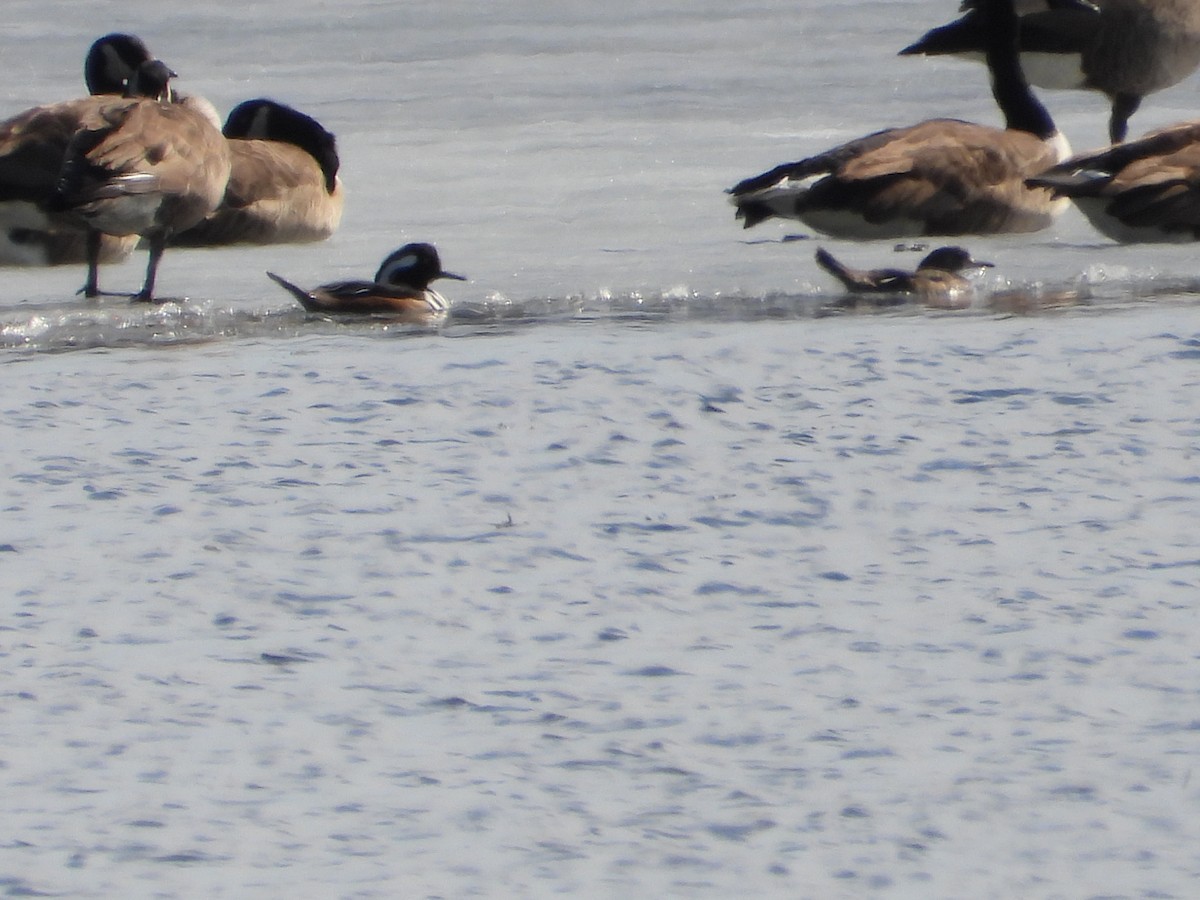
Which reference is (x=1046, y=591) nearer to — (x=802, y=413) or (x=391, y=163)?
(x=802, y=413)

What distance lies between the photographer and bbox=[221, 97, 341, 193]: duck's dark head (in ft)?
32.5

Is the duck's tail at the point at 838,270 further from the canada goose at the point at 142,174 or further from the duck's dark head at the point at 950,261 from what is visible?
the canada goose at the point at 142,174

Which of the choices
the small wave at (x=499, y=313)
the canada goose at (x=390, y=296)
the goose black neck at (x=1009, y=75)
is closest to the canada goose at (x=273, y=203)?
the small wave at (x=499, y=313)

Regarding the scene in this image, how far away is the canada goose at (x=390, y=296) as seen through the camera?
7555 millimetres

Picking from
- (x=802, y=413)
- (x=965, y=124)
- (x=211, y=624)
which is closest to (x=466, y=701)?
(x=211, y=624)

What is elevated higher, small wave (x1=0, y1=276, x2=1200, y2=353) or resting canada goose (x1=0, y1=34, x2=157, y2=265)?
resting canada goose (x1=0, y1=34, x2=157, y2=265)

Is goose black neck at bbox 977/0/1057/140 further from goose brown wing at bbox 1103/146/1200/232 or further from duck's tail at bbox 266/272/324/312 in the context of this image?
duck's tail at bbox 266/272/324/312

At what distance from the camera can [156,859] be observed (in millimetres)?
3311

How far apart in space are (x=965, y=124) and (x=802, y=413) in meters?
3.75

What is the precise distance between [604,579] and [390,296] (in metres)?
3.06

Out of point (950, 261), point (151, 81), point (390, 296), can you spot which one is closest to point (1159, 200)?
point (950, 261)

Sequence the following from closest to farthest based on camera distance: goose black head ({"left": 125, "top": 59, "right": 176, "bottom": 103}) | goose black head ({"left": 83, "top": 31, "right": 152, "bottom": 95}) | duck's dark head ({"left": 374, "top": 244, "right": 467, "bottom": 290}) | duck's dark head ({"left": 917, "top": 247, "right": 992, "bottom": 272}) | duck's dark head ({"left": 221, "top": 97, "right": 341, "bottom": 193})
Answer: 1. duck's dark head ({"left": 374, "top": 244, "right": 467, "bottom": 290})
2. duck's dark head ({"left": 917, "top": 247, "right": 992, "bottom": 272})
3. goose black head ({"left": 125, "top": 59, "right": 176, "bottom": 103})
4. duck's dark head ({"left": 221, "top": 97, "right": 341, "bottom": 193})
5. goose black head ({"left": 83, "top": 31, "right": 152, "bottom": 95})

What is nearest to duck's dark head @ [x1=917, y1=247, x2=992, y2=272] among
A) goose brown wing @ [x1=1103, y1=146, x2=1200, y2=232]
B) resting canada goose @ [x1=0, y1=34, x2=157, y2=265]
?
goose brown wing @ [x1=1103, y1=146, x2=1200, y2=232]

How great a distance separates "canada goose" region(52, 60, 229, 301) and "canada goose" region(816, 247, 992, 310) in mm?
2067
